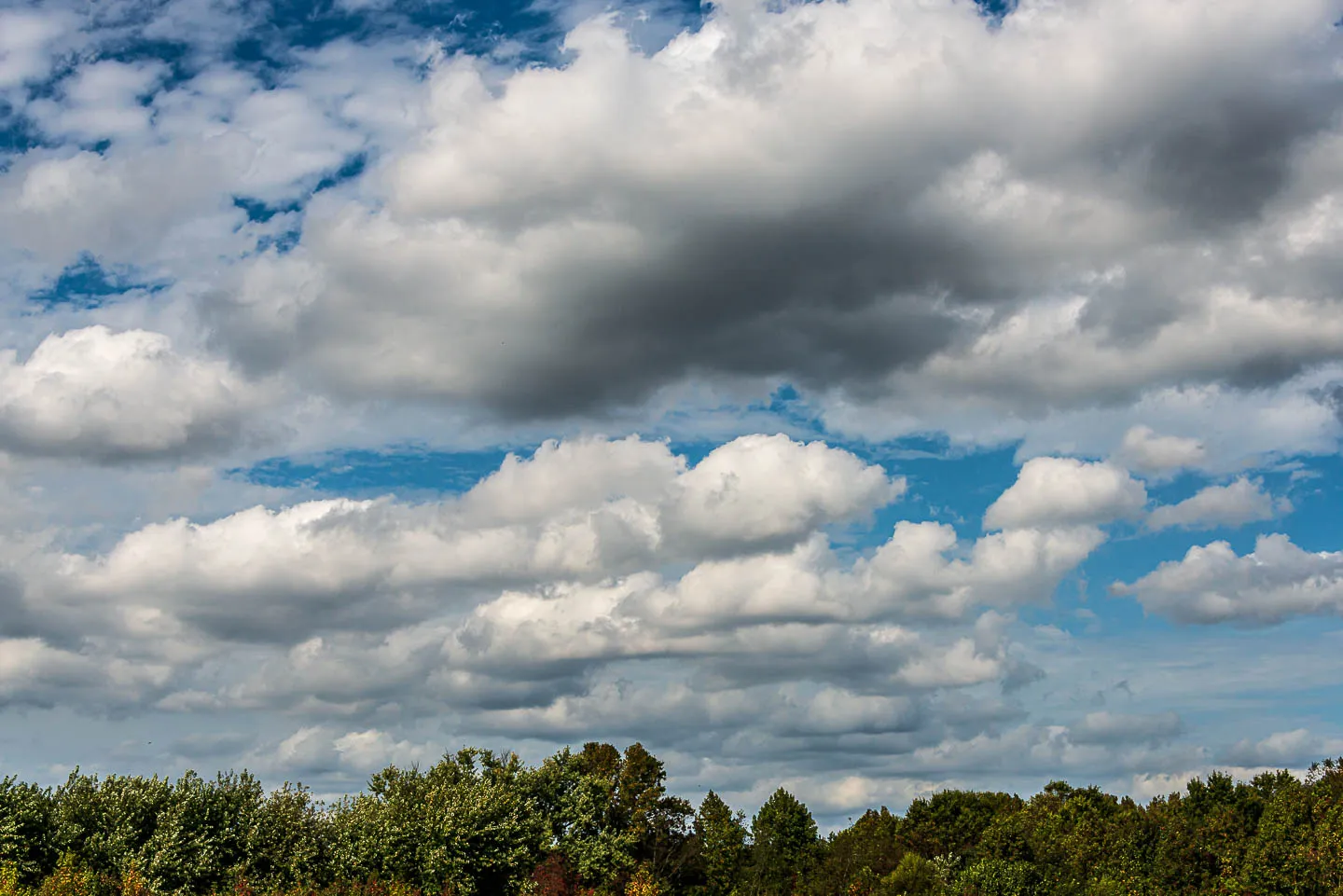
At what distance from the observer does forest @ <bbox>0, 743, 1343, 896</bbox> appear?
259 ft

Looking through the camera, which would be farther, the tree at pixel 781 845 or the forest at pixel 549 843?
the tree at pixel 781 845

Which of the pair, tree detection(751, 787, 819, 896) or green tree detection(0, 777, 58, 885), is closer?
green tree detection(0, 777, 58, 885)

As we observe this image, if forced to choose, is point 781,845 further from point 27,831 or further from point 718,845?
point 27,831

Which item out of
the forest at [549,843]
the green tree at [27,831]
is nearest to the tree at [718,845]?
the forest at [549,843]

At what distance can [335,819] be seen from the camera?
293 feet

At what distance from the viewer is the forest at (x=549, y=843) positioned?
7888 cm

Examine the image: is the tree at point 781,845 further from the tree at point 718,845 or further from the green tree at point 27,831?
the green tree at point 27,831

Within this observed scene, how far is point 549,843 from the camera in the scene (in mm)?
99062

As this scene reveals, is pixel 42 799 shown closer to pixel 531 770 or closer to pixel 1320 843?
pixel 531 770

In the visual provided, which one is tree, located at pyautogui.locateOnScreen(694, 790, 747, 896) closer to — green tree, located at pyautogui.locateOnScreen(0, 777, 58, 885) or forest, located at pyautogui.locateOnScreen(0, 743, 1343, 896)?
forest, located at pyautogui.locateOnScreen(0, 743, 1343, 896)

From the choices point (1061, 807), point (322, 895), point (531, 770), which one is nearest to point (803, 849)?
point (1061, 807)

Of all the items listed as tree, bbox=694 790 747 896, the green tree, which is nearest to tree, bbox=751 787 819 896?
tree, bbox=694 790 747 896

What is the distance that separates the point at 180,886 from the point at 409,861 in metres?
15.3

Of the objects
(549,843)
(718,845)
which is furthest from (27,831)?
(718,845)
